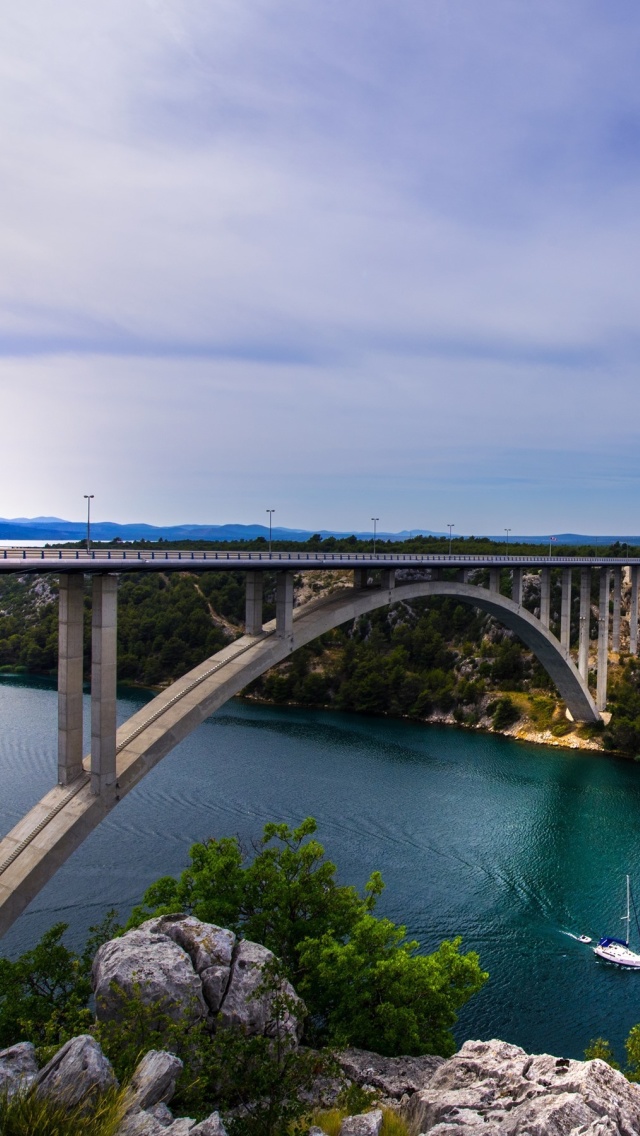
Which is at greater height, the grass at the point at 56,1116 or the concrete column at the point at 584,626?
the concrete column at the point at 584,626

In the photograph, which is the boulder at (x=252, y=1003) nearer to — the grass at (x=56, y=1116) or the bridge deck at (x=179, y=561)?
the grass at (x=56, y=1116)

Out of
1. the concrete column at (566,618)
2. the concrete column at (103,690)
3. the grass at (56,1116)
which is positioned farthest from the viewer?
the concrete column at (566,618)

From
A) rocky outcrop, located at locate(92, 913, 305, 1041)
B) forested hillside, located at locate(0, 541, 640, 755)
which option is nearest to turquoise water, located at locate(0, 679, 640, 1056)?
forested hillside, located at locate(0, 541, 640, 755)

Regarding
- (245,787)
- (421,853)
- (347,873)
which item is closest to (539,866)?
(421,853)

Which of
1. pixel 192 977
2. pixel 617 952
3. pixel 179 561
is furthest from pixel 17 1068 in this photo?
pixel 617 952

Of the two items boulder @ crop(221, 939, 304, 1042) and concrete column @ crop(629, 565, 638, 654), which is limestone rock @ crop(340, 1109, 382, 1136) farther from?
concrete column @ crop(629, 565, 638, 654)

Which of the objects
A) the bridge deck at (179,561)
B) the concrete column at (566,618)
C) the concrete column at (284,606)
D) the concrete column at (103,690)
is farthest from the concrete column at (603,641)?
the concrete column at (103,690)

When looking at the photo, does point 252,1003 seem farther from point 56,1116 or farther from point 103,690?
point 103,690
